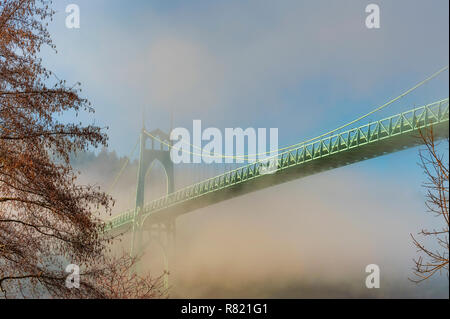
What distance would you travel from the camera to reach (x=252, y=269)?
23703mm

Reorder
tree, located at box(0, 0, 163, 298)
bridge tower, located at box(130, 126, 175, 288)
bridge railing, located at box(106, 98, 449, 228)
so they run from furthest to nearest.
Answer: bridge tower, located at box(130, 126, 175, 288), bridge railing, located at box(106, 98, 449, 228), tree, located at box(0, 0, 163, 298)

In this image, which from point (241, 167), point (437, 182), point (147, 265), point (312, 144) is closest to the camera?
point (437, 182)

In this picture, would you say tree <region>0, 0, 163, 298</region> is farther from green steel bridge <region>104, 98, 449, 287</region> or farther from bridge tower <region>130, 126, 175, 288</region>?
bridge tower <region>130, 126, 175, 288</region>

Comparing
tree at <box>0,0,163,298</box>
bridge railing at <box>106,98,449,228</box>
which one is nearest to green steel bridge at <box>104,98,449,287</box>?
bridge railing at <box>106,98,449,228</box>

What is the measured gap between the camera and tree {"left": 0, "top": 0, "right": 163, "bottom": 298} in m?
6.72

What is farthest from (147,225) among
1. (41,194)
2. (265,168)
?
(41,194)

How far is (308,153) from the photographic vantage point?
67.6 feet

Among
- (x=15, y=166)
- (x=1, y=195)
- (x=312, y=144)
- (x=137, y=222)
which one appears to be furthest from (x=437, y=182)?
(x=137, y=222)

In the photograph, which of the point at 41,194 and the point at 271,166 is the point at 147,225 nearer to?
the point at 271,166

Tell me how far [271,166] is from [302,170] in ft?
4.62

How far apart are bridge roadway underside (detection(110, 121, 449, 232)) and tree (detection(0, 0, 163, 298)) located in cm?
1058

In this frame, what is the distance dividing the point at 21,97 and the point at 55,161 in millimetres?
922

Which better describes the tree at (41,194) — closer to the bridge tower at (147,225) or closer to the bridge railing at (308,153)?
the bridge railing at (308,153)
